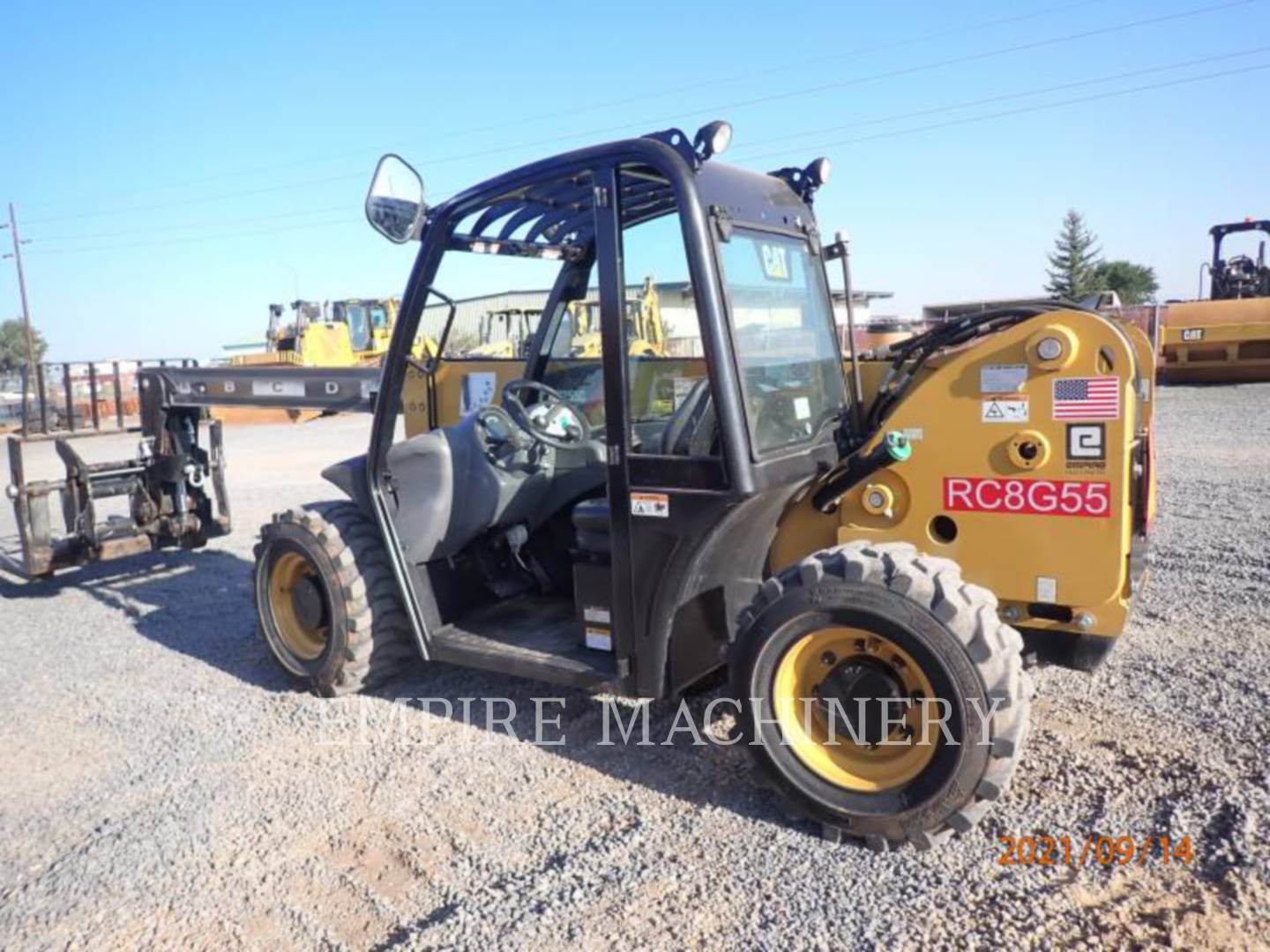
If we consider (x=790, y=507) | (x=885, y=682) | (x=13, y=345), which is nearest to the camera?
(x=885, y=682)

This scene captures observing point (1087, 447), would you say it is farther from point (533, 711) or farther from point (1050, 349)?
point (533, 711)

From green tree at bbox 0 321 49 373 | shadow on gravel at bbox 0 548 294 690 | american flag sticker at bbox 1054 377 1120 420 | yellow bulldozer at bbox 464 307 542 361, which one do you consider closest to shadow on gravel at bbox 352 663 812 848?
shadow on gravel at bbox 0 548 294 690

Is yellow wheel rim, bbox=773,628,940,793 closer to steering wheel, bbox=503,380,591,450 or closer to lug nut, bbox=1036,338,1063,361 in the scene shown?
lug nut, bbox=1036,338,1063,361

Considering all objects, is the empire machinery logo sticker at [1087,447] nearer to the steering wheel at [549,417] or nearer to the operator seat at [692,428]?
the operator seat at [692,428]

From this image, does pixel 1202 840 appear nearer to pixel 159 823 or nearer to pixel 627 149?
pixel 627 149

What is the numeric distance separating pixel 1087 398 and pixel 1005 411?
0.25 meters

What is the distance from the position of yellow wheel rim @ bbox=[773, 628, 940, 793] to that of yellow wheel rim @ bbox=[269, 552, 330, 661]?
2407 mm

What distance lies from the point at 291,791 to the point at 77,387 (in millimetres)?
10855

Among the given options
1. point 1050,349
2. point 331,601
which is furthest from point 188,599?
point 1050,349

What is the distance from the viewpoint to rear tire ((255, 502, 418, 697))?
426 cm

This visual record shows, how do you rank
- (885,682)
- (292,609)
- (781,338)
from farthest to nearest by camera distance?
(292,609), (781,338), (885,682)

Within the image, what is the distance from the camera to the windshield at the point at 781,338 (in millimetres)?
3324

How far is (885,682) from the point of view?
10.0 ft

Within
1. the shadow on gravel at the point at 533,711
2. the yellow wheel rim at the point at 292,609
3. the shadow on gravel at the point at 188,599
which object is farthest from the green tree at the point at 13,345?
the yellow wheel rim at the point at 292,609
